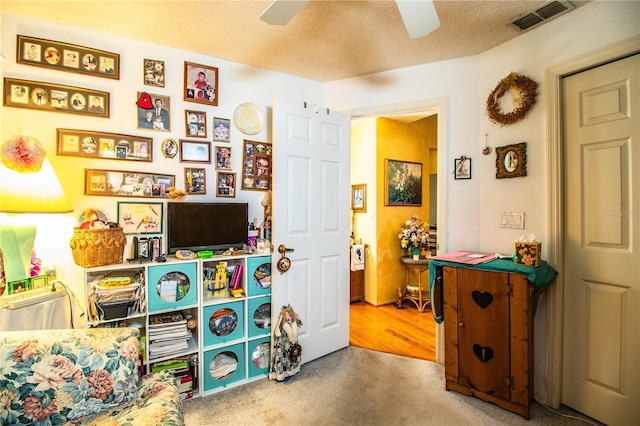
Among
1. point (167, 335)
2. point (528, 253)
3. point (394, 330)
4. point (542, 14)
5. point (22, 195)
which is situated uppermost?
point (542, 14)

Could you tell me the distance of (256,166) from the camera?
2.66 metres

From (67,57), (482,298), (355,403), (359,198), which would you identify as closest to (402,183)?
(359,198)

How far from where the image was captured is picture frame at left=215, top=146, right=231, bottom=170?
8.13ft

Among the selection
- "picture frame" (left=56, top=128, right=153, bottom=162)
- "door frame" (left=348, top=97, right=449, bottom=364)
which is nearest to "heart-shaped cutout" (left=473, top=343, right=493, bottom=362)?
"door frame" (left=348, top=97, right=449, bottom=364)

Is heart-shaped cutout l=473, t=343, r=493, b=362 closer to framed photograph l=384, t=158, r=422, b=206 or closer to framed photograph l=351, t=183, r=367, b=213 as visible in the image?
framed photograph l=384, t=158, r=422, b=206

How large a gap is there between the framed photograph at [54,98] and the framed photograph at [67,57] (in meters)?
0.13

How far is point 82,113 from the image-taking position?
6.66 feet

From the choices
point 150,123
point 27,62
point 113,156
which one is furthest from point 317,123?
point 27,62

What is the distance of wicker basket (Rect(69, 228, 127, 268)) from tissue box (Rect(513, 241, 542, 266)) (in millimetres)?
2568

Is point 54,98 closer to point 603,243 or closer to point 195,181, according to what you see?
point 195,181

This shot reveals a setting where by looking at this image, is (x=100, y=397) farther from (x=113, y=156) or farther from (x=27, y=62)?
(x=27, y=62)

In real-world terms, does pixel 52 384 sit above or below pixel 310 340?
above

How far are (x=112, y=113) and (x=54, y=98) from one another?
320mm

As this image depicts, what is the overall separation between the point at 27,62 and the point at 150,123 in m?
0.75
